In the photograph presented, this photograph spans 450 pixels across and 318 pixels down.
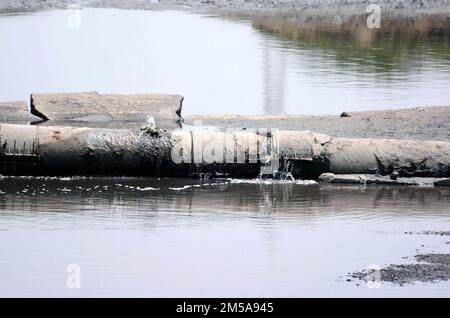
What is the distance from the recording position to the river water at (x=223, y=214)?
12477 millimetres

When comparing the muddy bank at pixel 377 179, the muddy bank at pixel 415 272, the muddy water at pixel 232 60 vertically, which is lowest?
the muddy water at pixel 232 60

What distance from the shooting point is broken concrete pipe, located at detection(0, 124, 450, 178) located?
1681 centimetres

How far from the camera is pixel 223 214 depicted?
1516 centimetres

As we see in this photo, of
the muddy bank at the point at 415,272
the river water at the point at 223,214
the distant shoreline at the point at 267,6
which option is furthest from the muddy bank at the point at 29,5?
the muddy bank at the point at 415,272

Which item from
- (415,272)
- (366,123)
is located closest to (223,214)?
(415,272)

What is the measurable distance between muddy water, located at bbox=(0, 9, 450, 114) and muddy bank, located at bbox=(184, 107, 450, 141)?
4.24 feet

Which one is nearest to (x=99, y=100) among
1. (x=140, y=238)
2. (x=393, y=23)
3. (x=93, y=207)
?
(x=93, y=207)

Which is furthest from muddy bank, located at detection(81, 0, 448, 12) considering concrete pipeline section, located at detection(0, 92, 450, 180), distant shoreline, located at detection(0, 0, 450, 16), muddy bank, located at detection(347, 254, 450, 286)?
muddy bank, located at detection(347, 254, 450, 286)

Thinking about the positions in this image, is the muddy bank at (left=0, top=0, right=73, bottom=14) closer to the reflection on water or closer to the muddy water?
the muddy water

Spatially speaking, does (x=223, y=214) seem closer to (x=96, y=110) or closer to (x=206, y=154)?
(x=206, y=154)

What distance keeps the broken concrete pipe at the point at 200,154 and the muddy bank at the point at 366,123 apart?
1.64 meters

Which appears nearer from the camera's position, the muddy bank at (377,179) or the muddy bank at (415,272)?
the muddy bank at (415,272)

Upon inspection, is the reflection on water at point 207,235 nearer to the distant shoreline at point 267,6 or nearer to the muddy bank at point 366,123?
the muddy bank at point 366,123

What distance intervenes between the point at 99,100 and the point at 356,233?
21.8 ft
